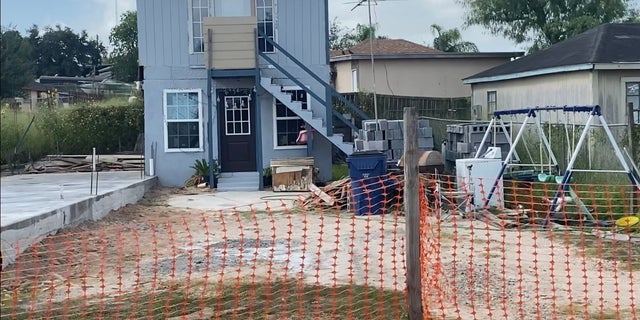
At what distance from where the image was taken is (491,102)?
2369cm

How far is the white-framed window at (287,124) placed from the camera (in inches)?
827

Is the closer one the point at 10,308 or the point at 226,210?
the point at 10,308

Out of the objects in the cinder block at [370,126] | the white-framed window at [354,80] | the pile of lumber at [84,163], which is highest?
the white-framed window at [354,80]

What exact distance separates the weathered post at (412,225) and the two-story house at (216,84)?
14.4 m

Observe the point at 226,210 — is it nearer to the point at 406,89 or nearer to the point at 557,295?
the point at 557,295

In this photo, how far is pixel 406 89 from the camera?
31.2 meters

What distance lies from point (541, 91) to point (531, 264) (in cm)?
1088

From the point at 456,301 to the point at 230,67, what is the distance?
1311 centimetres

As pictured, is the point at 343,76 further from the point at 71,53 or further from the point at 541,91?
the point at 71,53

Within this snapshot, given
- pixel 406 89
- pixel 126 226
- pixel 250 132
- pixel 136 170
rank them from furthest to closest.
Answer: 1. pixel 406 89
2. pixel 136 170
3. pixel 250 132
4. pixel 126 226

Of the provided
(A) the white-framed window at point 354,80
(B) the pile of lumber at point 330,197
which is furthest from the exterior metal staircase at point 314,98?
(A) the white-framed window at point 354,80

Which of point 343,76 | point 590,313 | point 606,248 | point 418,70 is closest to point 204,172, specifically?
point 606,248

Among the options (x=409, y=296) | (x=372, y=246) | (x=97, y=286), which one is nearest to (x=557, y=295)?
(x=409, y=296)

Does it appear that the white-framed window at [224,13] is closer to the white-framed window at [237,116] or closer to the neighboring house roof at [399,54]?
the white-framed window at [237,116]
